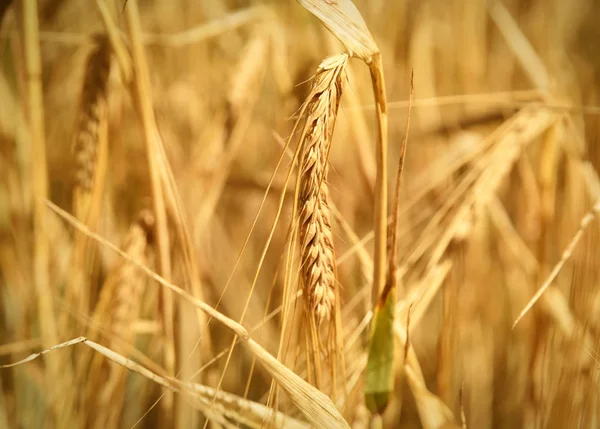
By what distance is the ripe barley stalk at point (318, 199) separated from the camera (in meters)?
0.45

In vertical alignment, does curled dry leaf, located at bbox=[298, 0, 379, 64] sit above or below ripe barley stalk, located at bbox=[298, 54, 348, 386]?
above

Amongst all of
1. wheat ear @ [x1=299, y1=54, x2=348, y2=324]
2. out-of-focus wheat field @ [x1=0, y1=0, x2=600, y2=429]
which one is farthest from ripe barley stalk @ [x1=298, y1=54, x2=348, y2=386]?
out-of-focus wheat field @ [x1=0, y1=0, x2=600, y2=429]

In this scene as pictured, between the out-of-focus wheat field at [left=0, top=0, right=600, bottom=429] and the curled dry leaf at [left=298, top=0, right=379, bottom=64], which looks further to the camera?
the out-of-focus wheat field at [left=0, top=0, right=600, bottom=429]

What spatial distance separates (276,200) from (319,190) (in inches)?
14.6

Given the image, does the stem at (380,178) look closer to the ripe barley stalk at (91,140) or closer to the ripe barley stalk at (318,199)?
the ripe barley stalk at (318,199)

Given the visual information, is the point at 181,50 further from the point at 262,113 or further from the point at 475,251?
the point at 475,251

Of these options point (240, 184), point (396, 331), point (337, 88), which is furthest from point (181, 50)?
point (396, 331)

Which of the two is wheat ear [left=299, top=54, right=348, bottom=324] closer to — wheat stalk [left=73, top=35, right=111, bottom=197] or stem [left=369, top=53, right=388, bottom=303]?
stem [left=369, top=53, right=388, bottom=303]

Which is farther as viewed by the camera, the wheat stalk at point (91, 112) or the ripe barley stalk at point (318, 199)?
the wheat stalk at point (91, 112)

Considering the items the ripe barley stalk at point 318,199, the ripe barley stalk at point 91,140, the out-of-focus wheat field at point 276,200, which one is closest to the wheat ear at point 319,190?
the ripe barley stalk at point 318,199

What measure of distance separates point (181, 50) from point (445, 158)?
0.62 meters

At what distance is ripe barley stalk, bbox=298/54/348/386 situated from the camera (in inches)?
17.8

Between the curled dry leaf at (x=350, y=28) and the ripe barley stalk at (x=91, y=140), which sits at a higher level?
the curled dry leaf at (x=350, y=28)

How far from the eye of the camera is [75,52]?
37.0 inches
